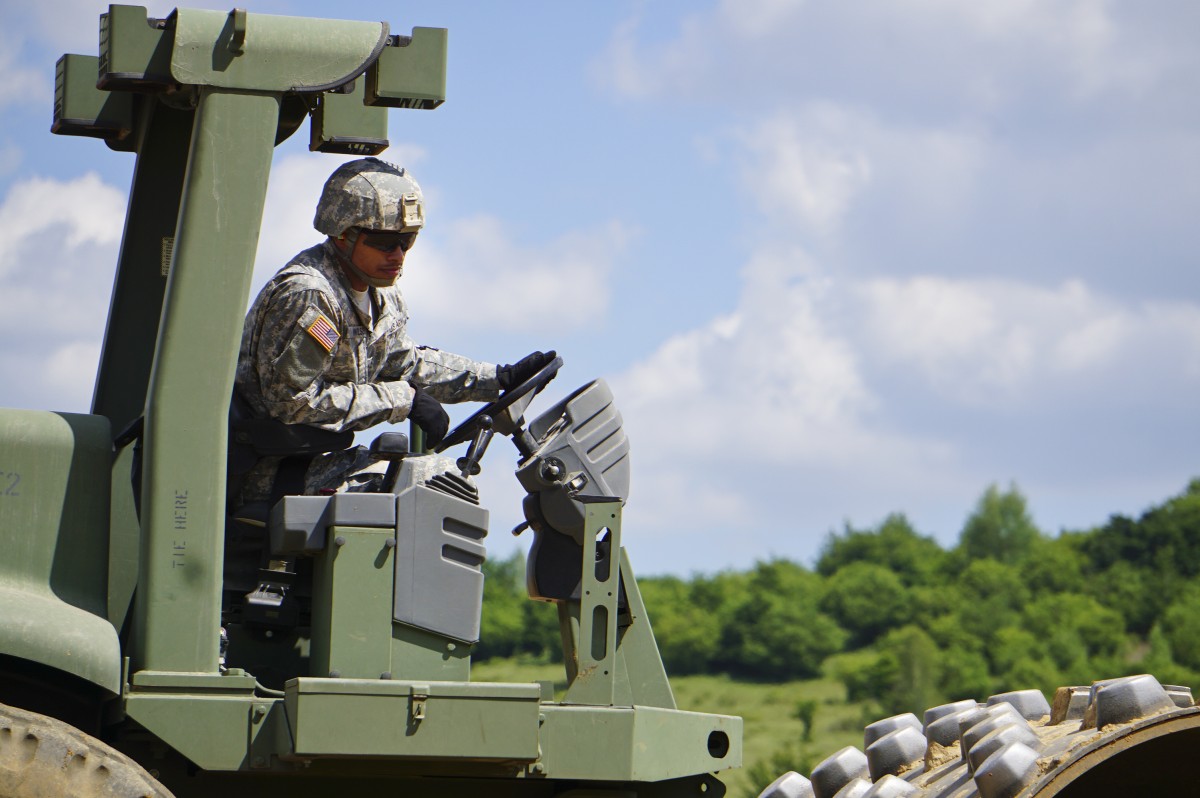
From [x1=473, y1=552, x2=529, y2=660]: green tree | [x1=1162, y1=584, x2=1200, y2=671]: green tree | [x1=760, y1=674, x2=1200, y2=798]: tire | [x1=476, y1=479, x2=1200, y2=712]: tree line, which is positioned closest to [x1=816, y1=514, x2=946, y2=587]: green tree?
[x1=476, y1=479, x2=1200, y2=712]: tree line

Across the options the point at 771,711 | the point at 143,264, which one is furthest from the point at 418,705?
the point at 771,711

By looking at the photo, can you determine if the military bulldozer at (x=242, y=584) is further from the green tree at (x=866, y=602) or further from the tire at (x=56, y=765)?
the green tree at (x=866, y=602)

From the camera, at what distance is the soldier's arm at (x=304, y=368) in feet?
17.5

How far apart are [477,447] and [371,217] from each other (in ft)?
2.73

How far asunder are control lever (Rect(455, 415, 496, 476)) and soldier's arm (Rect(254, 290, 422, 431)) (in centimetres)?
35

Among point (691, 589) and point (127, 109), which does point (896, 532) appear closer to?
point (691, 589)

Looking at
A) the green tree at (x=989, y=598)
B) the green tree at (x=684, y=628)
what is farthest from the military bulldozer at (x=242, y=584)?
the green tree at (x=989, y=598)

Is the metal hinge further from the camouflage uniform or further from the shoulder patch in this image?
the shoulder patch

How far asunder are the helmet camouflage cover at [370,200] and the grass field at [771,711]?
148 feet

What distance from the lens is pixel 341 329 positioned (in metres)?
5.50

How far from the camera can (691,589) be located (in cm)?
6744

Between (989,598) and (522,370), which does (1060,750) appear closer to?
(522,370)

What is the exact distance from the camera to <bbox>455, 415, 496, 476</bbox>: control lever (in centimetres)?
562

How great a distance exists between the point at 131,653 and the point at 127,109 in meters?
2.14
